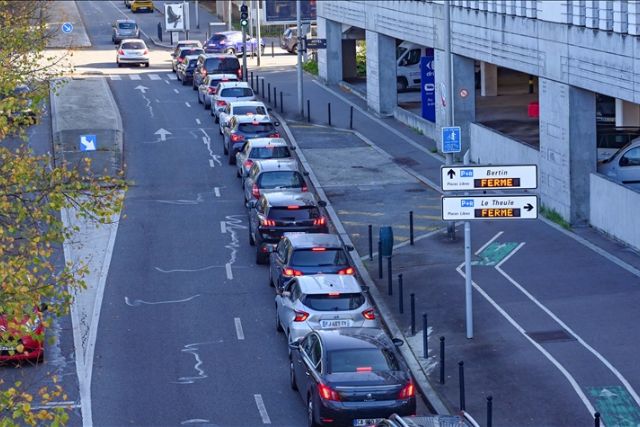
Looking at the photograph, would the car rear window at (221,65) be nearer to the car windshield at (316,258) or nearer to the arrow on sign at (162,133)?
the arrow on sign at (162,133)

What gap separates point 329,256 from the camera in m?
25.2

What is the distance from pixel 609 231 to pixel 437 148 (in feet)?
44.3

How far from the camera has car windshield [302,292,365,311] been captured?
22141 millimetres

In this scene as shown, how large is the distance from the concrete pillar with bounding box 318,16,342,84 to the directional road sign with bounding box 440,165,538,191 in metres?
37.5

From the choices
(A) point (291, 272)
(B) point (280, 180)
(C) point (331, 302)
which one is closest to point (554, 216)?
(B) point (280, 180)

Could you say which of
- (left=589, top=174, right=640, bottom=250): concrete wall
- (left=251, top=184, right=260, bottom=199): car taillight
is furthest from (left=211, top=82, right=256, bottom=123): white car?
(left=589, top=174, right=640, bottom=250): concrete wall

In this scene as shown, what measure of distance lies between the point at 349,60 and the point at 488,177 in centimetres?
4114

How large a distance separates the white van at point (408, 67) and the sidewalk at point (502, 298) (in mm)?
16166

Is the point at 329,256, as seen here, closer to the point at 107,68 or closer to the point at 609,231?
the point at 609,231

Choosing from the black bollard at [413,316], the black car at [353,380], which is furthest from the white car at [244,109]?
the black car at [353,380]

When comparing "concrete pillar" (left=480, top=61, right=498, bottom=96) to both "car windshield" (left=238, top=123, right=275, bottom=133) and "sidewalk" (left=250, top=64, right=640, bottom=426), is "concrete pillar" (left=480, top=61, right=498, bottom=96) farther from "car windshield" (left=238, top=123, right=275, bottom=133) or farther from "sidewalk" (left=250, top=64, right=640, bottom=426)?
"car windshield" (left=238, top=123, right=275, bottom=133)

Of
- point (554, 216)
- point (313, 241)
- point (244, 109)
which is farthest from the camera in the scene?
point (244, 109)

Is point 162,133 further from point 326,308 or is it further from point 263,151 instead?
point 326,308

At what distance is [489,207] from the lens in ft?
73.9
